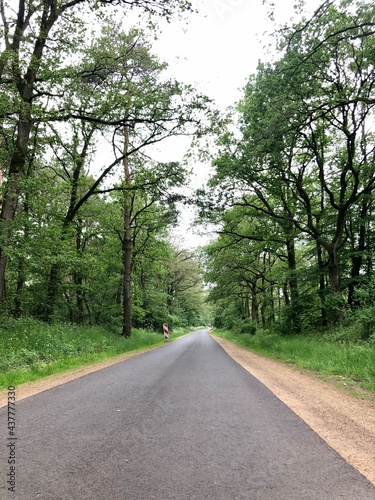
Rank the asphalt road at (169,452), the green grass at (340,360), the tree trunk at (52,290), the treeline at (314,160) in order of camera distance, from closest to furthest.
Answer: the asphalt road at (169,452) < the green grass at (340,360) < the treeline at (314,160) < the tree trunk at (52,290)

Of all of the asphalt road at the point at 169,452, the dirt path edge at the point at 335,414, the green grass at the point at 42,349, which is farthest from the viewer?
the green grass at the point at 42,349

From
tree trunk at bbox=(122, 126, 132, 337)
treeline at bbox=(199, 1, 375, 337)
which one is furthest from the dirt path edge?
tree trunk at bbox=(122, 126, 132, 337)

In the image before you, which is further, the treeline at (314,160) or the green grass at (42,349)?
the treeline at (314,160)

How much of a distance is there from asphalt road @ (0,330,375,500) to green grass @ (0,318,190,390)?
271 centimetres

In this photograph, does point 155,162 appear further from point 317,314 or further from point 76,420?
point 76,420

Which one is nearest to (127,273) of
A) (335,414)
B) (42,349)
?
(42,349)

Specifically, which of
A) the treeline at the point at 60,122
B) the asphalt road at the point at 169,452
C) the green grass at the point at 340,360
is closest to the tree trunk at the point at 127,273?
the treeline at the point at 60,122

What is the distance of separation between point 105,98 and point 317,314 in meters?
14.3

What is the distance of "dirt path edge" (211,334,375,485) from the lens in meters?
2.90

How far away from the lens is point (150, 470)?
8.11ft

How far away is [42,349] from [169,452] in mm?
7839

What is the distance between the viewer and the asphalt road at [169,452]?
2.20 m

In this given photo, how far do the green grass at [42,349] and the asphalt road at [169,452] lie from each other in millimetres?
2708

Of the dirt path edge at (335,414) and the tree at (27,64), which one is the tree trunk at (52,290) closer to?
the tree at (27,64)
